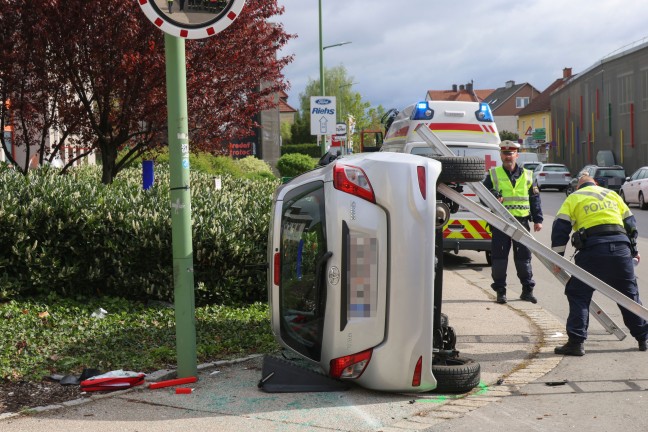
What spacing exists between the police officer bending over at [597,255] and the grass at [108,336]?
2459 millimetres

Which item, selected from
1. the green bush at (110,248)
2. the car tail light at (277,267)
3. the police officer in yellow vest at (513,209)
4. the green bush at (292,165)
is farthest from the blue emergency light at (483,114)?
the green bush at (292,165)

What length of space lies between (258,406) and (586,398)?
2.14 metres

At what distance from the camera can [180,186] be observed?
583cm

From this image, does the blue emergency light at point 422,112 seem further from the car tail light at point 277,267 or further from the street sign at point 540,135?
the street sign at point 540,135

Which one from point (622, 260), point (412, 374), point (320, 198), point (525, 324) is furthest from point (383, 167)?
point (525, 324)

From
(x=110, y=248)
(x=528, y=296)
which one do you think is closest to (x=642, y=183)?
(x=528, y=296)

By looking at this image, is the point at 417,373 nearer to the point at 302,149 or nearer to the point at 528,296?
the point at 528,296

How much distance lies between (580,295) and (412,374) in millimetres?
2212

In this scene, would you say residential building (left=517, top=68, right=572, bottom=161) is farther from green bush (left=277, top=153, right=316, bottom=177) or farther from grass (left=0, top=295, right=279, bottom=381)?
grass (left=0, top=295, right=279, bottom=381)

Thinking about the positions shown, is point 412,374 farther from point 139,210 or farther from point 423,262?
point 139,210

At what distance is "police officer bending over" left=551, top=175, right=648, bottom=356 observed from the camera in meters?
7.01

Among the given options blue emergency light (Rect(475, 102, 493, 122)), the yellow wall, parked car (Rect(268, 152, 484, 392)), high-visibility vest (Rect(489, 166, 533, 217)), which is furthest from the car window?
the yellow wall

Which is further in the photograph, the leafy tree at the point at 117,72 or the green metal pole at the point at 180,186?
the leafy tree at the point at 117,72

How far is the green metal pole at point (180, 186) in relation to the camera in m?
5.79
